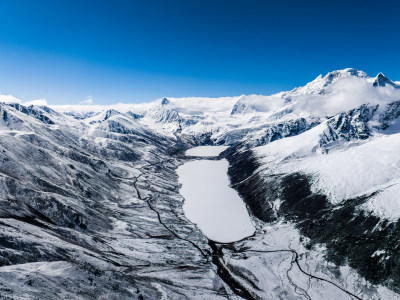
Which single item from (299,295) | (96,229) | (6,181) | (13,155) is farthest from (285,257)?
(13,155)

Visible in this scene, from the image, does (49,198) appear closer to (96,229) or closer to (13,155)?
(96,229)

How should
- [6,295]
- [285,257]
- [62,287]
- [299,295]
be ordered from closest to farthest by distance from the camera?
[6,295], [62,287], [299,295], [285,257]

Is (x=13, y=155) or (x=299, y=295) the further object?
(x=13, y=155)

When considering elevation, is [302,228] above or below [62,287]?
above

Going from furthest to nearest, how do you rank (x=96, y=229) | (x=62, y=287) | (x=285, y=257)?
(x=96, y=229)
(x=285, y=257)
(x=62, y=287)

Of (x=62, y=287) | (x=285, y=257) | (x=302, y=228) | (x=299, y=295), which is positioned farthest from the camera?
(x=302, y=228)

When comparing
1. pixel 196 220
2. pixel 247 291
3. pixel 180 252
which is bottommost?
pixel 247 291

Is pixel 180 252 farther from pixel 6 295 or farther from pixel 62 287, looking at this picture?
pixel 6 295

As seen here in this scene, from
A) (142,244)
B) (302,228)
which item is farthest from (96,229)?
(302,228)

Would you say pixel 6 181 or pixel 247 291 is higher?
pixel 6 181
